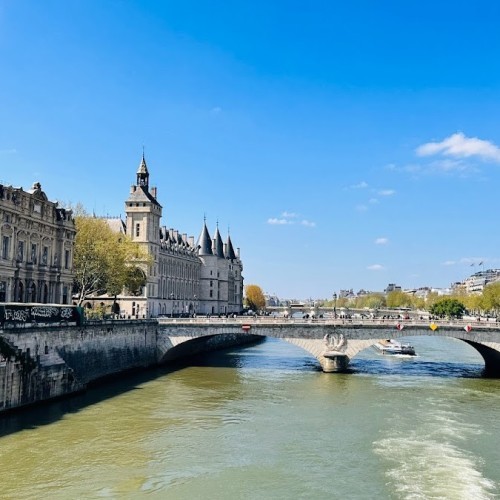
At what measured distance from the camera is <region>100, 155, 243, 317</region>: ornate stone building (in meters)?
89.8

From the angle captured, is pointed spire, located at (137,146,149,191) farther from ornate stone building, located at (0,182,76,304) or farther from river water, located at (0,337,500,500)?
river water, located at (0,337,500,500)

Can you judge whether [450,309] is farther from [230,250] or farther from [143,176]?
[143,176]

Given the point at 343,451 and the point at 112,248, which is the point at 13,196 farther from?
the point at 343,451

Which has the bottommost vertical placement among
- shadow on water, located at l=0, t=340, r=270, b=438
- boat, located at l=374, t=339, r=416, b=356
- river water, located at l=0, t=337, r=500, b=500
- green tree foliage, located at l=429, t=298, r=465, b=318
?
river water, located at l=0, t=337, r=500, b=500

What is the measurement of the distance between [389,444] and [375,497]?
783 centimetres

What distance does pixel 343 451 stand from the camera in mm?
28906

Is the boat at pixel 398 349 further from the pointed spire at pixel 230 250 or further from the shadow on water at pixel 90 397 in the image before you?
the pointed spire at pixel 230 250

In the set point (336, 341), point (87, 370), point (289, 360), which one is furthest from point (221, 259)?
point (87, 370)

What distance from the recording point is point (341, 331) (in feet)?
187

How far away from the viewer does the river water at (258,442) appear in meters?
23.9

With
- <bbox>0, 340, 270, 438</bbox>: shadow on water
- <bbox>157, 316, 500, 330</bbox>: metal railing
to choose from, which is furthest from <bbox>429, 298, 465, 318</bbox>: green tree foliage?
<bbox>0, 340, 270, 438</bbox>: shadow on water

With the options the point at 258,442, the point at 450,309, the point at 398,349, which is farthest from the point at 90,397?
the point at 450,309

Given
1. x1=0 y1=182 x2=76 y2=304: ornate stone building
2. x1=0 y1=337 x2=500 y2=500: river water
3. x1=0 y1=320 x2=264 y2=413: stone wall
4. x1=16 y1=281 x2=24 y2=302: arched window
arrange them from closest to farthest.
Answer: x1=0 y1=337 x2=500 y2=500: river water
x1=0 y1=320 x2=264 y2=413: stone wall
x1=0 y1=182 x2=76 y2=304: ornate stone building
x1=16 y1=281 x2=24 y2=302: arched window

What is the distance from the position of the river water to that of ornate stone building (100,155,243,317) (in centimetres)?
4178
